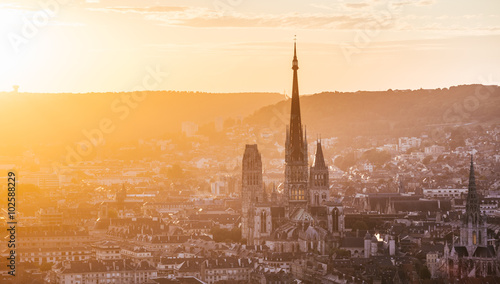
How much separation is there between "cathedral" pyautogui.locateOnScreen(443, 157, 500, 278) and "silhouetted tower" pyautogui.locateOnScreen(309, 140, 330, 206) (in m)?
14.5

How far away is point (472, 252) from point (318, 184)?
19.5 metres

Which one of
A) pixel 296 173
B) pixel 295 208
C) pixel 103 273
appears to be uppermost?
pixel 296 173

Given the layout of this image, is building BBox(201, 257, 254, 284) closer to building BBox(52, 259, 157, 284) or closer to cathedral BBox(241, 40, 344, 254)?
building BBox(52, 259, 157, 284)

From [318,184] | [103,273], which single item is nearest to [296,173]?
[318,184]

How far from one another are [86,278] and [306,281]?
37.6 ft

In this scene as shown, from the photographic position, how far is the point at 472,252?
6400cm

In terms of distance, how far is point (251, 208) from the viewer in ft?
268

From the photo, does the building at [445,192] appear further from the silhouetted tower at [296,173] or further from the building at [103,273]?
the building at [103,273]

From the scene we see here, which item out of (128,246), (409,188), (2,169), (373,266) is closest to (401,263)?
(373,266)

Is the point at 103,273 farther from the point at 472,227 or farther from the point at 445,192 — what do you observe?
the point at 445,192

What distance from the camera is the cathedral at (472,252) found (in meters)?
62.0

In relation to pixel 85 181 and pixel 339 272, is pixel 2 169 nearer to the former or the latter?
pixel 85 181

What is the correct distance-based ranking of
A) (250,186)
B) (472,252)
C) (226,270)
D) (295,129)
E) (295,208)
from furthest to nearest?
(250,186) → (295,129) → (295,208) → (226,270) → (472,252)

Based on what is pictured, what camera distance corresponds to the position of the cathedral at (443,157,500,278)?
62031 mm
